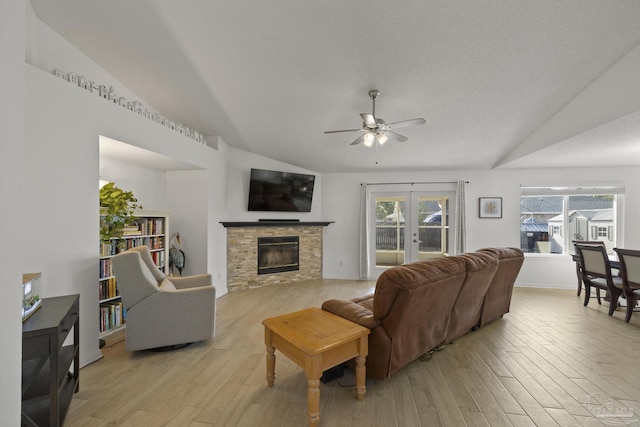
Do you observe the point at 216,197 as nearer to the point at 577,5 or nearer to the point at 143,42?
the point at 143,42

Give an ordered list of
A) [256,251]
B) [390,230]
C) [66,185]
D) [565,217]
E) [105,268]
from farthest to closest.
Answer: [390,230] < [565,217] < [256,251] < [105,268] < [66,185]

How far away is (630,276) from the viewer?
11.1ft

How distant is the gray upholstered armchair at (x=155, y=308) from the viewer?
8.19ft

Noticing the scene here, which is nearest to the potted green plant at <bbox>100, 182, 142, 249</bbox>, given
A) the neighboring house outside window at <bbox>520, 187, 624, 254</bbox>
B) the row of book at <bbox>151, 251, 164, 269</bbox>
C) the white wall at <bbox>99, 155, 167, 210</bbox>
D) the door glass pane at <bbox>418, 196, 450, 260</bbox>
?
the white wall at <bbox>99, 155, 167, 210</bbox>

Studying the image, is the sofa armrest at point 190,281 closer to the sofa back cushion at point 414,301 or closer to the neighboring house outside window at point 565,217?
the sofa back cushion at point 414,301

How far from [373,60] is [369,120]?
1.80 ft

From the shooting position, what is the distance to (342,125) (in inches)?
156

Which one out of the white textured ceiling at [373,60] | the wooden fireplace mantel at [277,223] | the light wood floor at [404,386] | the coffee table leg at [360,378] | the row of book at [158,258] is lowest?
the light wood floor at [404,386]

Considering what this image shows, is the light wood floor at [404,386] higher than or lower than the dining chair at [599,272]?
lower

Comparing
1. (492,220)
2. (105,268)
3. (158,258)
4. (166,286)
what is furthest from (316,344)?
(492,220)

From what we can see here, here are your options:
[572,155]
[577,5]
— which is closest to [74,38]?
[577,5]

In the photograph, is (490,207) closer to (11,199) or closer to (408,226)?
(408,226)

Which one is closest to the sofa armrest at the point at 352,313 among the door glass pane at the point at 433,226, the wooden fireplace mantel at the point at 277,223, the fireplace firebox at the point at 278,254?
the wooden fireplace mantel at the point at 277,223

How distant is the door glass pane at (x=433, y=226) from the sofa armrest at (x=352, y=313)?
4.06 metres
